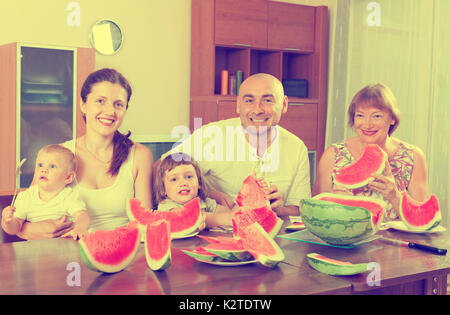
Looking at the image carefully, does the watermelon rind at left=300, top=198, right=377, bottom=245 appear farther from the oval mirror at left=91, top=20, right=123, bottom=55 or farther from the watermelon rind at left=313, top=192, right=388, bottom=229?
the oval mirror at left=91, top=20, right=123, bottom=55

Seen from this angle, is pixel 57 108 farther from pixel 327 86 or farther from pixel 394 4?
pixel 394 4

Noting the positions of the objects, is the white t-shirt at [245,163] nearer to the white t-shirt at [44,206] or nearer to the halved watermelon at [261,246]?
the white t-shirt at [44,206]

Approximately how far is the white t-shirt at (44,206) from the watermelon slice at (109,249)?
2.56ft

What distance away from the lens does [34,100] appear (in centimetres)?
461

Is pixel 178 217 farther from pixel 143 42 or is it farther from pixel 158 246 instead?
pixel 143 42

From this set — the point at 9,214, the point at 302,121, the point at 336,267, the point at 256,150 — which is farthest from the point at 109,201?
the point at 302,121

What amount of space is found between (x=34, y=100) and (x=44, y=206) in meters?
2.63

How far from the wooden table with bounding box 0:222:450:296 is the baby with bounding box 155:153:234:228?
1.79 ft

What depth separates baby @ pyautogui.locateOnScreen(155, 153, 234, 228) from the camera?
2.32 meters

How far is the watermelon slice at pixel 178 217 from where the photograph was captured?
1.92 metres

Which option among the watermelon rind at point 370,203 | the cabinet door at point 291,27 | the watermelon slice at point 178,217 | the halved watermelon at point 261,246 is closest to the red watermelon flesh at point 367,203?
the watermelon rind at point 370,203

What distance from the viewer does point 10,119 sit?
14.9 ft

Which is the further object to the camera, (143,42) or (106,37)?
(143,42)

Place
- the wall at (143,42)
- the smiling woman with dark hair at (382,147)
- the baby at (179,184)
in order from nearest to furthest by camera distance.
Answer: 1. the baby at (179,184)
2. the smiling woman with dark hair at (382,147)
3. the wall at (143,42)
